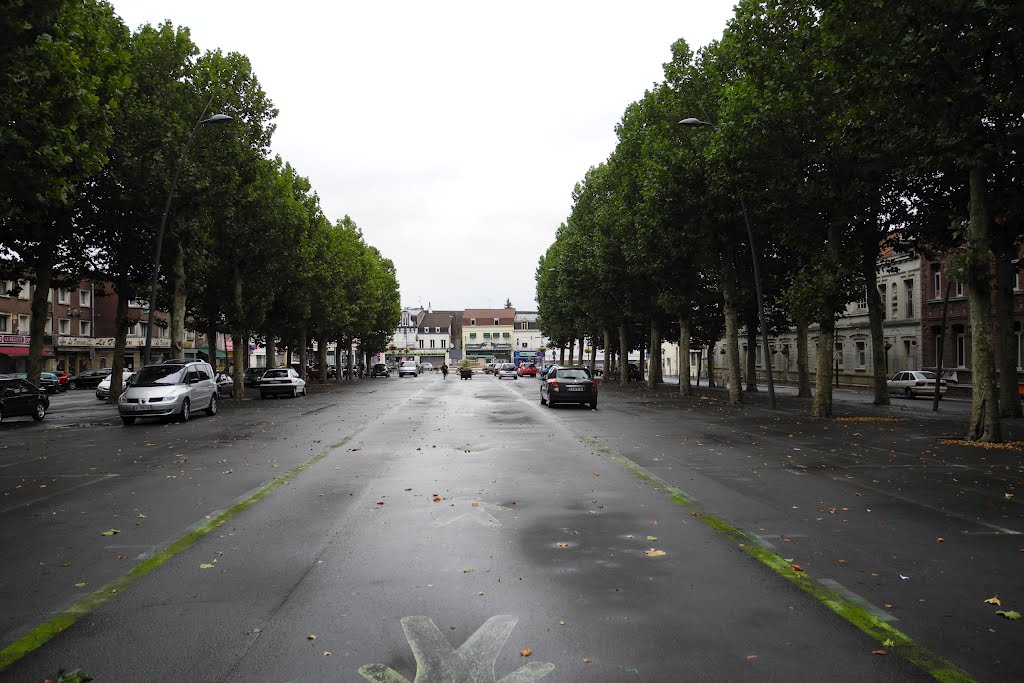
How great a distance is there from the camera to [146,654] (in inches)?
165

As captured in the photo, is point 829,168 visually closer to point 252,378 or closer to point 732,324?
point 732,324

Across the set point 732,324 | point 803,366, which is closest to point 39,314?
point 732,324

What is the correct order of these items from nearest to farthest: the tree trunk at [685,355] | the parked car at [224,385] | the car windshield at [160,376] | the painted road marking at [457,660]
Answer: the painted road marking at [457,660], the car windshield at [160,376], the tree trunk at [685,355], the parked car at [224,385]

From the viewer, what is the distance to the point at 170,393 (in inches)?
898

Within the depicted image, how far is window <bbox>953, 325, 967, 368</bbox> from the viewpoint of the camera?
134ft

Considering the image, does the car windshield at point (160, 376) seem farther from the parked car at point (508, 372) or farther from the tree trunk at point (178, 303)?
the parked car at point (508, 372)

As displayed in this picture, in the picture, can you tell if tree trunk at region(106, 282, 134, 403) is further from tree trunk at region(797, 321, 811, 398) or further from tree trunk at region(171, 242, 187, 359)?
tree trunk at region(797, 321, 811, 398)

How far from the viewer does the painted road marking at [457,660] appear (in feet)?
12.7

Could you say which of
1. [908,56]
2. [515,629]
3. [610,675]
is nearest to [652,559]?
[515,629]

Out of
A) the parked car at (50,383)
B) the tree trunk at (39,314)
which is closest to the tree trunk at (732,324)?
the tree trunk at (39,314)

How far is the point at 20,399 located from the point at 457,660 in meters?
25.0

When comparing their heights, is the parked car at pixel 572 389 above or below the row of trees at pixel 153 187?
A: below

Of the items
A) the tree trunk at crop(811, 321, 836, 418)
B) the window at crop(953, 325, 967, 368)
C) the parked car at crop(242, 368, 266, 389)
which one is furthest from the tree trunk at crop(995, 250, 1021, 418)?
the parked car at crop(242, 368, 266, 389)

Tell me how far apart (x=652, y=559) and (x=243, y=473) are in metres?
7.23
